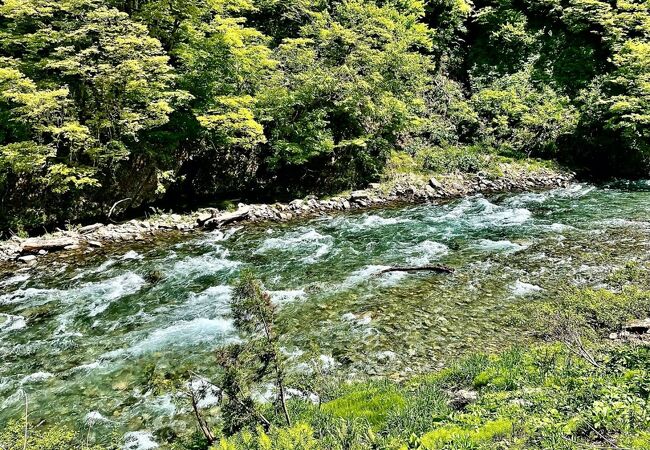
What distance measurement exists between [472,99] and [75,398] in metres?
28.2

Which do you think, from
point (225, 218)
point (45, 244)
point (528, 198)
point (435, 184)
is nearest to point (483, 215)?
point (528, 198)

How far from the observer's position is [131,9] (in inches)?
736

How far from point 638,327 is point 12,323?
1355 cm

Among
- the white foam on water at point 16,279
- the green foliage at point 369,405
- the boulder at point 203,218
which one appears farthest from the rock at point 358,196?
the green foliage at point 369,405

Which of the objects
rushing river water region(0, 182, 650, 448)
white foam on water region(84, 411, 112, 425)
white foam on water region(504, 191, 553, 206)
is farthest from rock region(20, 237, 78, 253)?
white foam on water region(504, 191, 553, 206)

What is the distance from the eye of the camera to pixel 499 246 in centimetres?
1444

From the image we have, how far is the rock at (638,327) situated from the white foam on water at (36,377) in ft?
35.5

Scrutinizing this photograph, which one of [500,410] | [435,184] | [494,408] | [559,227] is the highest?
[500,410]

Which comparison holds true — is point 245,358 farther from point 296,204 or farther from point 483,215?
point 483,215

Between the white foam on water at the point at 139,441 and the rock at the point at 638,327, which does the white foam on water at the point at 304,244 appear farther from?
the rock at the point at 638,327

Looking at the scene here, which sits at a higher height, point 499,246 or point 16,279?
point 499,246

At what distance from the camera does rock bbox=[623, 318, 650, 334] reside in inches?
296

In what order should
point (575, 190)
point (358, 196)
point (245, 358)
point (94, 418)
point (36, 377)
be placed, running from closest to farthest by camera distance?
1. point (245, 358)
2. point (94, 418)
3. point (36, 377)
4. point (358, 196)
5. point (575, 190)

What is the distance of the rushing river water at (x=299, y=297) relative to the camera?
7926mm
